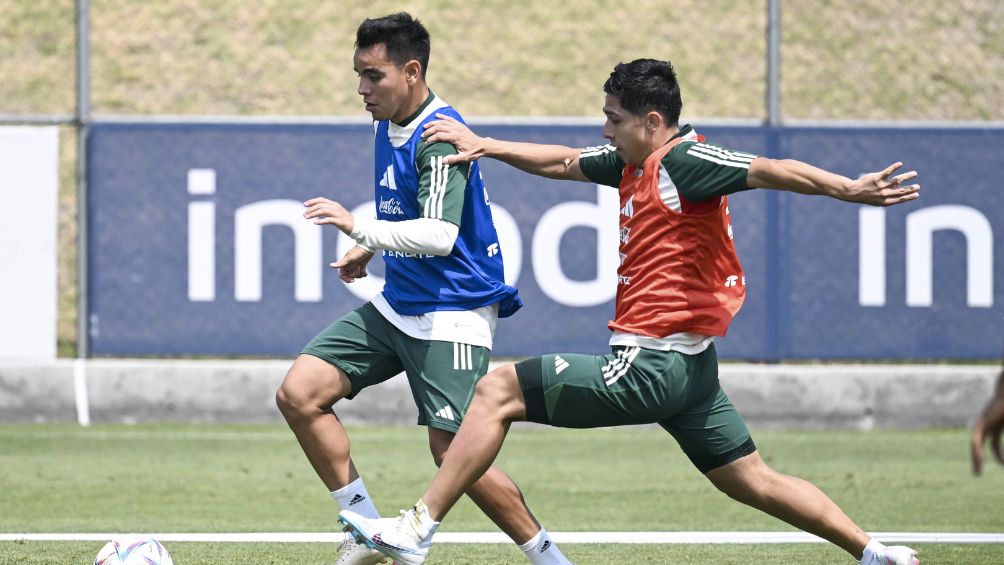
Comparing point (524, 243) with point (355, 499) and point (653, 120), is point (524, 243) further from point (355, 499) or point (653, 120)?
point (653, 120)

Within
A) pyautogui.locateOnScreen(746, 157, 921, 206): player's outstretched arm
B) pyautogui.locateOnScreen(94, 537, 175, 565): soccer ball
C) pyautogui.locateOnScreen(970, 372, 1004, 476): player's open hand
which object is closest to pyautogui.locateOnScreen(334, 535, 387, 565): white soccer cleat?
pyautogui.locateOnScreen(94, 537, 175, 565): soccer ball

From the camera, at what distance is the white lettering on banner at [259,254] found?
11.0 m

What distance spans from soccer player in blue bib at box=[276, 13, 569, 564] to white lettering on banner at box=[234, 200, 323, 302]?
16.8ft

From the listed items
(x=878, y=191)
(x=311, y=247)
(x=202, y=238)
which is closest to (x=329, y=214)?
(x=878, y=191)

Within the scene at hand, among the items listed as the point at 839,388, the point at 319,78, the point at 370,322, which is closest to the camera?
the point at 370,322

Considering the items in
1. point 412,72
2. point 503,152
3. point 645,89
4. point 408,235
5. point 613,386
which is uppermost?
point 412,72

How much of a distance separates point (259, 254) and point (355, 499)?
5416 millimetres

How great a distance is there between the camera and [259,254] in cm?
1099

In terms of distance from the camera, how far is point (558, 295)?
36.1 ft

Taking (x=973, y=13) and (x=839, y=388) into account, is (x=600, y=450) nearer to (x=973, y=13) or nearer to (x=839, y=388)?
(x=839, y=388)

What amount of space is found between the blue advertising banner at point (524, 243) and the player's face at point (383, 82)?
17.0 ft

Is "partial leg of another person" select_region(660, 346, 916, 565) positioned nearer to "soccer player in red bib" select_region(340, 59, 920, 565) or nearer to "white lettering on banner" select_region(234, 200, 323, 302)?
"soccer player in red bib" select_region(340, 59, 920, 565)

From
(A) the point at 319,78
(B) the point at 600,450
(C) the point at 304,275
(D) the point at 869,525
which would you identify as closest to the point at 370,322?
(D) the point at 869,525

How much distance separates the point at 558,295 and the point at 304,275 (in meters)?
1.85
